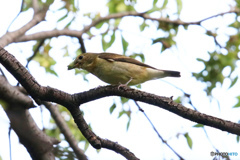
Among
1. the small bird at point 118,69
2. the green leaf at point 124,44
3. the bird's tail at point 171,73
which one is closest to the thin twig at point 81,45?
the small bird at point 118,69

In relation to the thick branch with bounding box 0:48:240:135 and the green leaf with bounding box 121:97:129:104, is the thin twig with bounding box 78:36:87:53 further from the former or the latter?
the thick branch with bounding box 0:48:240:135

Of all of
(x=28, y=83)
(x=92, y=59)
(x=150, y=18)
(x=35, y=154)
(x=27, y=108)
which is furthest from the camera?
(x=150, y=18)

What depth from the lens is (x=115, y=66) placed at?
18.0 feet

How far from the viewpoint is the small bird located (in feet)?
17.7

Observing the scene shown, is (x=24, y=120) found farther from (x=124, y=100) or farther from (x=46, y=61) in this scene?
(x=46, y=61)

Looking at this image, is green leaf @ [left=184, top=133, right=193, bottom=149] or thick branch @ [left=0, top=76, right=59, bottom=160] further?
green leaf @ [left=184, top=133, right=193, bottom=149]

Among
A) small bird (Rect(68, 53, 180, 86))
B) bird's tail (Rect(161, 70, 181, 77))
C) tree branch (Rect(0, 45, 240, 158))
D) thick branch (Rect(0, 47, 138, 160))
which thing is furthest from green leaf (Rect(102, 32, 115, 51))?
thick branch (Rect(0, 47, 138, 160))

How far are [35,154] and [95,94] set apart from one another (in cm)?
99

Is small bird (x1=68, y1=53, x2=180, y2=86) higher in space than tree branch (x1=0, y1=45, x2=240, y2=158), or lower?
higher

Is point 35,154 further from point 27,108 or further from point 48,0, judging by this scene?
point 48,0

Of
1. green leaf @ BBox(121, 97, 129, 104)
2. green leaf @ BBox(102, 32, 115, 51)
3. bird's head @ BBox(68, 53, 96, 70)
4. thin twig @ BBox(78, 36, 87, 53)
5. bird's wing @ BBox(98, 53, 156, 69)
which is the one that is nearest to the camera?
bird's wing @ BBox(98, 53, 156, 69)

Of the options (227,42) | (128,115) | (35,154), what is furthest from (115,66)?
(227,42)

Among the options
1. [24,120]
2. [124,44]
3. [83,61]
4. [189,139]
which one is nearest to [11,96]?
[24,120]

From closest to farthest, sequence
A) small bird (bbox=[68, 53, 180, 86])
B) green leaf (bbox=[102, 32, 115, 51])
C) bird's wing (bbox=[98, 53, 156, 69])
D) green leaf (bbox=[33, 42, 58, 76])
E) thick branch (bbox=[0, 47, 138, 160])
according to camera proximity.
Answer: thick branch (bbox=[0, 47, 138, 160])
small bird (bbox=[68, 53, 180, 86])
bird's wing (bbox=[98, 53, 156, 69])
green leaf (bbox=[102, 32, 115, 51])
green leaf (bbox=[33, 42, 58, 76])
